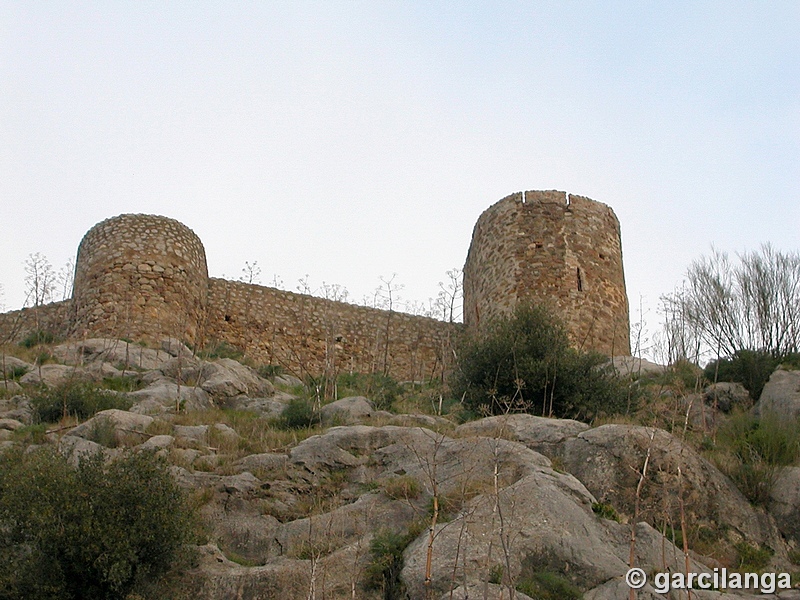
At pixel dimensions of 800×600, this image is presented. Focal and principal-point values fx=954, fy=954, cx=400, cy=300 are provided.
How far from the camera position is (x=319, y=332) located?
734 inches

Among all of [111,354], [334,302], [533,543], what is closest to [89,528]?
[533,543]

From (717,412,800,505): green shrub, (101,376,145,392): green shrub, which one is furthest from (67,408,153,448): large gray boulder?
(717,412,800,505): green shrub

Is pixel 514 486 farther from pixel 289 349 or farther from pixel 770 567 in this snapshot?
pixel 289 349

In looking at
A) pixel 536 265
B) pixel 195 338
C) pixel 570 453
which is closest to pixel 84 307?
pixel 195 338

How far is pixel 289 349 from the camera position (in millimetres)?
18172

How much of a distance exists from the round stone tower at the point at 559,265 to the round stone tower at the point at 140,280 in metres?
5.37

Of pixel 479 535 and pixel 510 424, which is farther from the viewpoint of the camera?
pixel 510 424

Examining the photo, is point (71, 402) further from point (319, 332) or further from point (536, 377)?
point (319, 332)

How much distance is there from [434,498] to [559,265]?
10.9 m

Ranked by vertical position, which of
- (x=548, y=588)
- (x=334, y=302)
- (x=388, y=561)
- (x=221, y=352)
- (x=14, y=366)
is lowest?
(x=548, y=588)

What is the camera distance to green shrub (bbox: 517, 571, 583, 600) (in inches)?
261

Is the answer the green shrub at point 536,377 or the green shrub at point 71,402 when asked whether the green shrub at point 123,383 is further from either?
the green shrub at point 536,377

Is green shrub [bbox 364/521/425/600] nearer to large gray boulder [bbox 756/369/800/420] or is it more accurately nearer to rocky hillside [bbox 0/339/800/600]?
rocky hillside [bbox 0/339/800/600]

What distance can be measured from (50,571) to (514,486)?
3.63 meters
